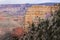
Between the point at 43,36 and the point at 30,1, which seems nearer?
the point at 43,36

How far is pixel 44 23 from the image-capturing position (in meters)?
1.36

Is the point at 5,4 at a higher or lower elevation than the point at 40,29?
higher

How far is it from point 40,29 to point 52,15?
151 mm

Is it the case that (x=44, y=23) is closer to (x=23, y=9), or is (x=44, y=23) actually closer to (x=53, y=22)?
(x=53, y=22)

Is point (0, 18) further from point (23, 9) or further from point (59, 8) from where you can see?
point (59, 8)

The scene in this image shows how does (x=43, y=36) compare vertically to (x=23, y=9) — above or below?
below

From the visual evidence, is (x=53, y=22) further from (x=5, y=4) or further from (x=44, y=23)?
(x=5, y=4)

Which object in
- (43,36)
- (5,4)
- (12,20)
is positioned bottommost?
(43,36)

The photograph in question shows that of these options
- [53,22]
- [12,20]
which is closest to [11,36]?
[12,20]

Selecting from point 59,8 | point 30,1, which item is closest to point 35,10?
point 30,1

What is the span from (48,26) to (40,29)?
2.7 inches

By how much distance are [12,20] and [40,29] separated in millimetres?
238

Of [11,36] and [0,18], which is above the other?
[0,18]

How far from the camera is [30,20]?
1377mm
